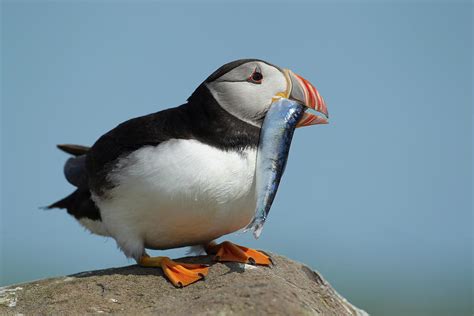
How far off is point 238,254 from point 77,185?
1.82 metres

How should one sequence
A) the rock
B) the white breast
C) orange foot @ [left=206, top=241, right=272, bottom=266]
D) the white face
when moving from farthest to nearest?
orange foot @ [left=206, top=241, right=272, bottom=266] → the white face → the white breast → the rock

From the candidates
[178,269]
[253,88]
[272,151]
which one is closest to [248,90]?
[253,88]

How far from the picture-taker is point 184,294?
482 centimetres

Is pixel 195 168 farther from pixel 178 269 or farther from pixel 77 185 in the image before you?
pixel 77 185

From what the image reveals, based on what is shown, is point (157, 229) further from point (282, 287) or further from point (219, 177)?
point (282, 287)

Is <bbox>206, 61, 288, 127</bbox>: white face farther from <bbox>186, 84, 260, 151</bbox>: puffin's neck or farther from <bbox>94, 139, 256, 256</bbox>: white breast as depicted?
<bbox>94, 139, 256, 256</bbox>: white breast

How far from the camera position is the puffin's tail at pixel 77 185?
6051 millimetres

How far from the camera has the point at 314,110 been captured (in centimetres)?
537

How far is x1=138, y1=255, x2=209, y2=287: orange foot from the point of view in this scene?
4.96 m

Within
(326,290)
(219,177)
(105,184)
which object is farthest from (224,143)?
(326,290)

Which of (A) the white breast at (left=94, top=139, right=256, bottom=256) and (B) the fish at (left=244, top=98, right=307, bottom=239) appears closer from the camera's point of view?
(A) the white breast at (left=94, top=139, right=256, bottom=256)

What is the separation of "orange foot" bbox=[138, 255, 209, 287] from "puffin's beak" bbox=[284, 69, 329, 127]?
1.31 m

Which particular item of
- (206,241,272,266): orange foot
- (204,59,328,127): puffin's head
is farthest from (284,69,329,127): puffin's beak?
(206,241,272,266): orange foot

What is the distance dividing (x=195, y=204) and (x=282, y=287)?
86cm
